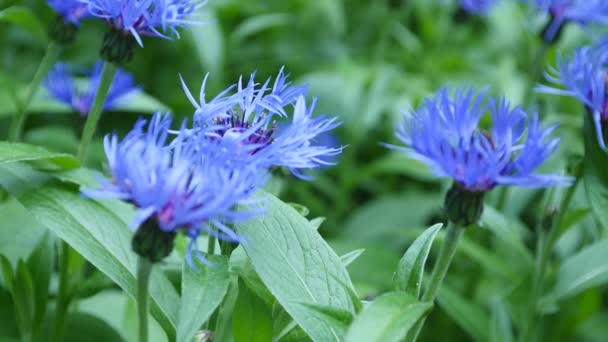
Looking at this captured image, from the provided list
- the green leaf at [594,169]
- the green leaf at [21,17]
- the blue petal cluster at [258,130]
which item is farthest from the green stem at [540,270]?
the green leaf at [21,17]

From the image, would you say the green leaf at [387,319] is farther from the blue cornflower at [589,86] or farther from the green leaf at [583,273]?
the green leaf at [583,273]

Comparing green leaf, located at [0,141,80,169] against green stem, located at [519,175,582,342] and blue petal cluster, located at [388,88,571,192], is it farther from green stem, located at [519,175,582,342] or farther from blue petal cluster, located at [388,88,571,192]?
green stem, located at [519,175,582,342]

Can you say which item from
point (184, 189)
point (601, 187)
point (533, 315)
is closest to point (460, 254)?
point (533, 315)

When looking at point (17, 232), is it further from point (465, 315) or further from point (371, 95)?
point (371, 95)

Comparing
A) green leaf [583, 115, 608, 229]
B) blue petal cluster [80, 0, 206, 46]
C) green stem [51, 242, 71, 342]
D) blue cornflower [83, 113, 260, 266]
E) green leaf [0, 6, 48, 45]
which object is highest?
blue petal cluster [80, 0, 206, 46]

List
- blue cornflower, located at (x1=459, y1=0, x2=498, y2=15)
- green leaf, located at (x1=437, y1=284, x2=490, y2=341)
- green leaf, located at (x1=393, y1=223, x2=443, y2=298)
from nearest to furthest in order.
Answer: green leaf, located at (x1=393, y1=223, x2=443, y2=298) → green leaf, located at (x1=437, y1=284, x2=490, y2=341) → blue cornflower, located at (x1=459, y1=0, x2=498, y2=15)

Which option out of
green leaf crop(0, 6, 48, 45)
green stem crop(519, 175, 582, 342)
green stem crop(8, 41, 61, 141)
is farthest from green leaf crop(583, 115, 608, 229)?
green leaf crop(0, 6, 48, 45)
